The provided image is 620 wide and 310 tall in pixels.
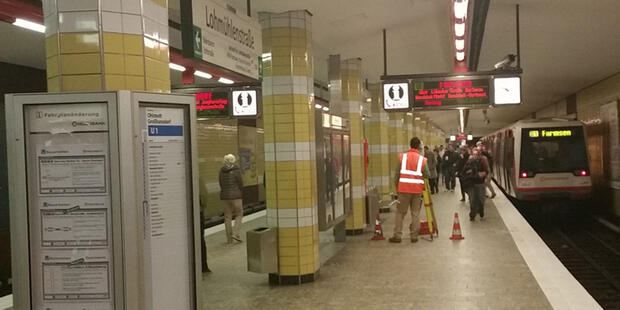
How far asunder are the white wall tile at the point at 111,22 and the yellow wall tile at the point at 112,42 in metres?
0.03

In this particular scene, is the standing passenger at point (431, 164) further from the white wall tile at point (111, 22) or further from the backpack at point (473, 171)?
the white wall tile at point (111, 22)

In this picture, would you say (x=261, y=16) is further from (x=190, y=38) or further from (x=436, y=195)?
(x=436, y=195)

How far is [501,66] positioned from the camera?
930 centimetres

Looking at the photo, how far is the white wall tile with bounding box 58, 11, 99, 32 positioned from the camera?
2904mm

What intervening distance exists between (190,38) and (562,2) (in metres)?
6.11

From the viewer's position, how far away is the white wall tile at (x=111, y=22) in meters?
2.92

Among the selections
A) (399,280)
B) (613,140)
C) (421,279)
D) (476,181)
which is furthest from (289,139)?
(613,140)

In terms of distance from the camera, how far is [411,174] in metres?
8.77

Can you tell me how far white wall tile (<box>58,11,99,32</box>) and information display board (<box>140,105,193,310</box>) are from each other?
21.7 inches

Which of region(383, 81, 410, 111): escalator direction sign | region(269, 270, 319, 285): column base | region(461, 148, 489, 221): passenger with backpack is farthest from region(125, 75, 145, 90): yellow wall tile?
region(461, 148, 489, 221): passenger with backpack

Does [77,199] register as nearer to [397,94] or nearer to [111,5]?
A: [111,5]

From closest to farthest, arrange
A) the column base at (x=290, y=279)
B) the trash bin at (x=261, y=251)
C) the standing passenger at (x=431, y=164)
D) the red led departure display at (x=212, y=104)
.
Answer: the trash bin at (x=261, y=251) → the column base at (x=290, y=279) → the red led departure display at (x=212, y=104) → the standing passenger at (x=431, y=164)

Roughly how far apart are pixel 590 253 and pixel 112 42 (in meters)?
11.3

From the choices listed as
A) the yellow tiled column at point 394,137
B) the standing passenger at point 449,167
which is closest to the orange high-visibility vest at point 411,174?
the yellow tiled column at point 394,137
